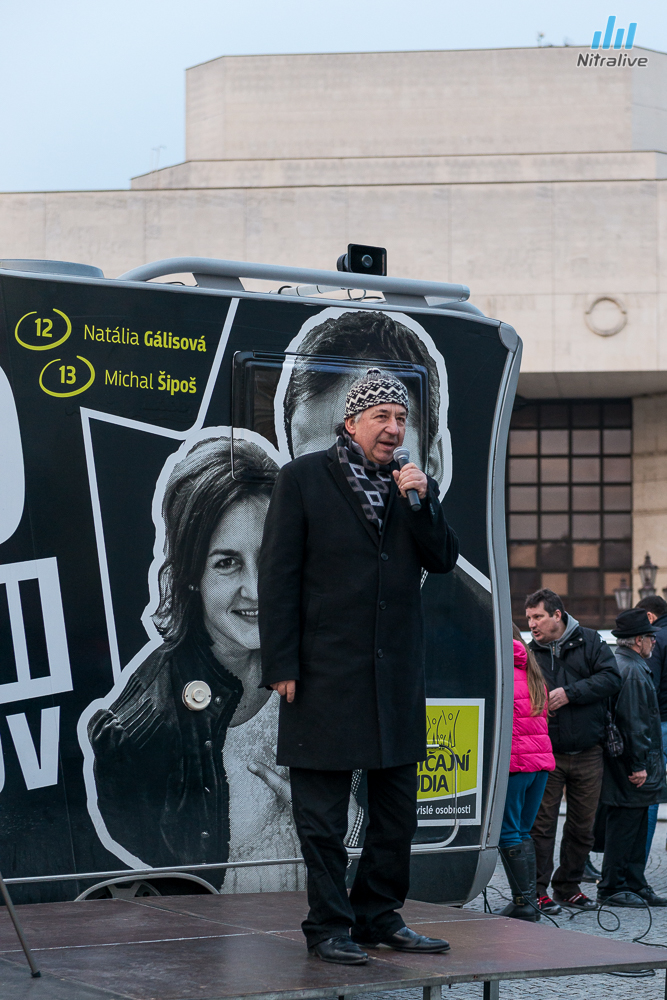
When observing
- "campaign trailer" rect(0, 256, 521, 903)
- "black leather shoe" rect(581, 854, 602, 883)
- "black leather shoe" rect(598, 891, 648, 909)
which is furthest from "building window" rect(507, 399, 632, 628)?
"campaign trailer" rect(0, 256, 521, 903)

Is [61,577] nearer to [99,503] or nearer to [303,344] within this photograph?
[99,503]

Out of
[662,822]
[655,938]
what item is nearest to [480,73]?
[662,822]

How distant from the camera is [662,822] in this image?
10.8 metres

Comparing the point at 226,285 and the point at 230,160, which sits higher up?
the point at 230,160

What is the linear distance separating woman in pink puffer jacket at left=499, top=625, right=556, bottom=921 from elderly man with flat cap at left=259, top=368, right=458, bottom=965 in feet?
9.72

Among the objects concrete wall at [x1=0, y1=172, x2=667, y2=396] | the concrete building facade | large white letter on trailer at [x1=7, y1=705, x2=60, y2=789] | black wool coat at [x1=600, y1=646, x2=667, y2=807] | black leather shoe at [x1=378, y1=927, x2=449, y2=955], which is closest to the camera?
black leather shoe at [x1=378, y1=927, x2=449, y2=955]

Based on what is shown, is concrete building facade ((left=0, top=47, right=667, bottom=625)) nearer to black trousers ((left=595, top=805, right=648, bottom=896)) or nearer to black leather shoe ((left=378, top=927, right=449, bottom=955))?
black trousers ((left=595, top=805, right=648, bottom=896))

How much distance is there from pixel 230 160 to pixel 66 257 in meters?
6.38

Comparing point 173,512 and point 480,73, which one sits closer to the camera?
point 173,512

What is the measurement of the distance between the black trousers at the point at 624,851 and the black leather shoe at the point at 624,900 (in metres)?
0.08

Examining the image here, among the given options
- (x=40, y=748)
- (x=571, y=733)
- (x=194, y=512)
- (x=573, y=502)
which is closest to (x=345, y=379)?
(x=194, y=512)

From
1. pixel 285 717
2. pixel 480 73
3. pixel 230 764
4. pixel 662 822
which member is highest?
pixel 480 73

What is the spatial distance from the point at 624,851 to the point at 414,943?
3848 millimetres

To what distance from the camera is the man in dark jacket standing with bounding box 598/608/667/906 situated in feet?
24.2
